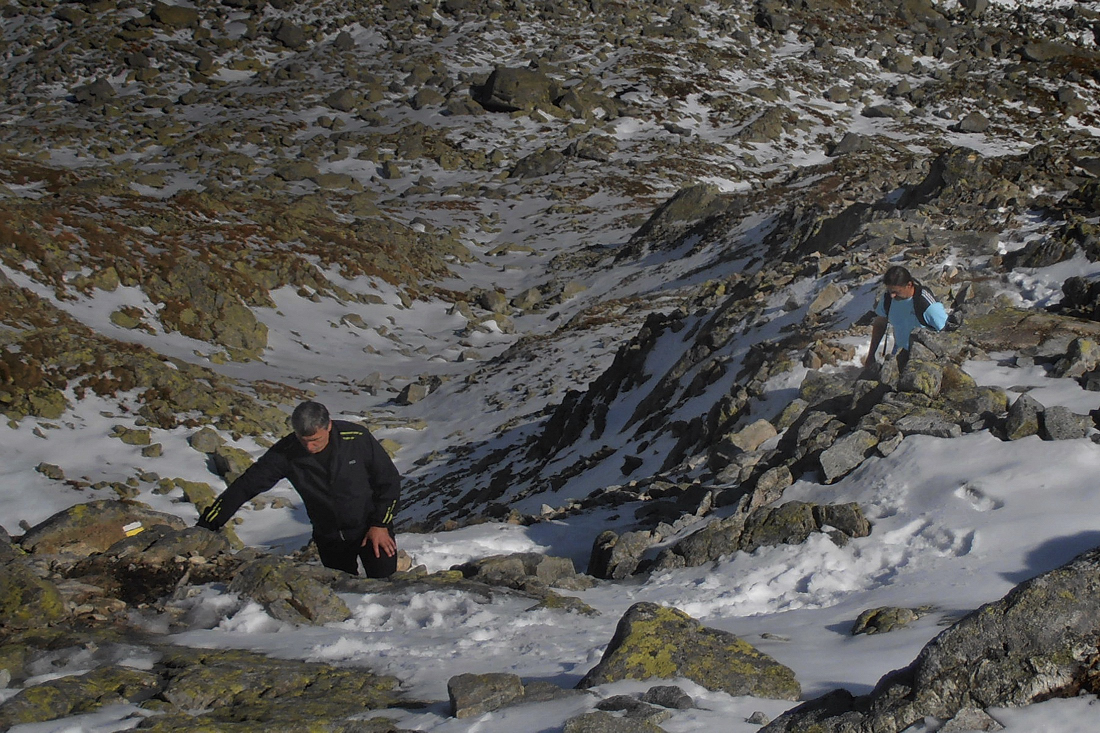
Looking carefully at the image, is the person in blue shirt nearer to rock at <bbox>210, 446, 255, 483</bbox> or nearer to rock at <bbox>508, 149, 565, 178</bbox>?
rock at <bbox>210, 446, 255, 483</bbox>

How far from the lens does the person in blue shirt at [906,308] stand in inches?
325

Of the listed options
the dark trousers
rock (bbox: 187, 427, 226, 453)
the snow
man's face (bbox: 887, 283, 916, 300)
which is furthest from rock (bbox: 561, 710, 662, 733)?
rock (bbox: 187, 427, 226, 453)

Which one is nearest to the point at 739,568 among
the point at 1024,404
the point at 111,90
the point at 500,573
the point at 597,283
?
the point at 500,573

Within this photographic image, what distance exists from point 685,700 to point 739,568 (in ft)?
9.27

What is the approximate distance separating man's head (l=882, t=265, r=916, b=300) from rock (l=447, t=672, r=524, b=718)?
620 centimetres

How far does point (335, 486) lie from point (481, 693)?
2751 mm

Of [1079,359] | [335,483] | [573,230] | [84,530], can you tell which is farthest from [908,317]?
[573,230]

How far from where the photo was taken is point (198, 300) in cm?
2239

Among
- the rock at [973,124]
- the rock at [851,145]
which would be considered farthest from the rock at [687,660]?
the rock at [973,124]

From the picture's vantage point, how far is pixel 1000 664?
2.96 meters

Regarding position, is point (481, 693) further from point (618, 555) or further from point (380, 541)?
point (618, 555)

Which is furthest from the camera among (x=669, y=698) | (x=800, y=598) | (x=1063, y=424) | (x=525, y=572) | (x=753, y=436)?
(x=753, y=436)

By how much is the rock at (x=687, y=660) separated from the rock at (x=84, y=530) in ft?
15.0

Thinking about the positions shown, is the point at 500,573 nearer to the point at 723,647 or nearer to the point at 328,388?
the point at 723,647
